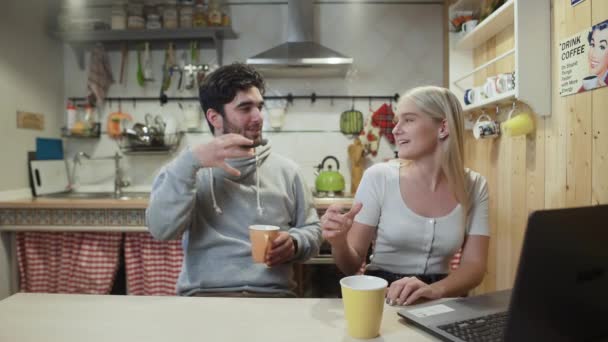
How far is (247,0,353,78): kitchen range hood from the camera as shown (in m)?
2.46

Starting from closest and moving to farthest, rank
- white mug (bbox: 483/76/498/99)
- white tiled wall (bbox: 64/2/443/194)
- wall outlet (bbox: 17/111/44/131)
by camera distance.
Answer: white mug (bbox: 483/76/498/99), wall outlet (bbox: 17/111/44/131), white tiled wall (bbox: 64/2/443/194)

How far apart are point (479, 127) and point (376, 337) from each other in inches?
55.4

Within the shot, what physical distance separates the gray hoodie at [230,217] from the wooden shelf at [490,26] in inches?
40.6

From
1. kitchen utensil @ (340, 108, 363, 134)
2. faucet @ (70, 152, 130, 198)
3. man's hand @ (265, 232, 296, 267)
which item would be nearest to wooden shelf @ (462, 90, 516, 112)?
kitchen utensil @ (340, 108, 363, 134)

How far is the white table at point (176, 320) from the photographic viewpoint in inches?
28.7

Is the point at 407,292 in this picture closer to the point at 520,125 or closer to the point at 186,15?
the point at 520,125

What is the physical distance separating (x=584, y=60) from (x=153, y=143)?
234 centimetres

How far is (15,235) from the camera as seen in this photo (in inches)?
94.8

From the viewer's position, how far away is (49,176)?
2.76 meters

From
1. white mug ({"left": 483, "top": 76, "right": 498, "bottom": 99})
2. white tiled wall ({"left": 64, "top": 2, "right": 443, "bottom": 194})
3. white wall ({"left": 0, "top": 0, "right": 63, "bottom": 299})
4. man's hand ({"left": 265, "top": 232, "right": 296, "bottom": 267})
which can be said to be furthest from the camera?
white tiled wall ({"left": 64, "top": 2, "right": 443, "bottom": 194})

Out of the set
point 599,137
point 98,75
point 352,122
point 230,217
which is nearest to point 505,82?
point 599,137

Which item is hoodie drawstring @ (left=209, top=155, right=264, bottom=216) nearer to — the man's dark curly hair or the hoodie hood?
the hoodie hood

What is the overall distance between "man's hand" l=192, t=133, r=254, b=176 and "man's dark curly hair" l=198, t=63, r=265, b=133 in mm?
288

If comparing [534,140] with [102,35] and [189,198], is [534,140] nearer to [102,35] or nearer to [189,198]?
[189,198]
